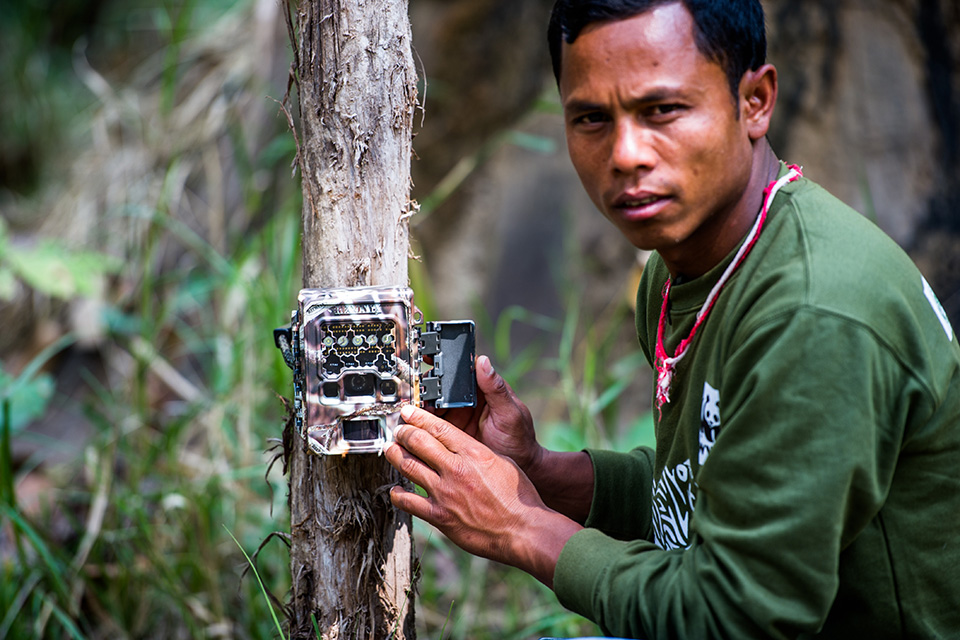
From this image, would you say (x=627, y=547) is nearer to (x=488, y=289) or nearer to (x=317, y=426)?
(x=317, y=426)

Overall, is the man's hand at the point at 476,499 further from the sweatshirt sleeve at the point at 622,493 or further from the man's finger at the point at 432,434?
the sweatshirt sleeve at the point at 622,493

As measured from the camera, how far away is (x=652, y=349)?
5.59 feet

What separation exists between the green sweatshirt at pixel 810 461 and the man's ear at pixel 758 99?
0.11m

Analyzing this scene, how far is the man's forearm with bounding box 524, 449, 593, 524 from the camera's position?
1.70m

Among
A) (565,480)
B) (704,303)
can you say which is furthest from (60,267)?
(704,303)

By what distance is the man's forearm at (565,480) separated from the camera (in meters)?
1.70

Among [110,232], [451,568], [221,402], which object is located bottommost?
[451,568]

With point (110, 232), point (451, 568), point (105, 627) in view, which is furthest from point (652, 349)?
point (110, 232)

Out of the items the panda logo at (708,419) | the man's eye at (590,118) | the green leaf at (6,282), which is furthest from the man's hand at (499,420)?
the green leaf at (6,282)

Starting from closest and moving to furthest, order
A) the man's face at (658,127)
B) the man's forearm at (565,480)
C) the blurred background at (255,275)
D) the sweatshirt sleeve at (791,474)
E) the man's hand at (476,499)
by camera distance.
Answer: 1. the sweatshirt sleeve at (791,474)
2. the man's face at (658,127)
3. the man's hand at (476,499)
4. the man's forearm at (565,480)
5. the blurred background at (255,275)

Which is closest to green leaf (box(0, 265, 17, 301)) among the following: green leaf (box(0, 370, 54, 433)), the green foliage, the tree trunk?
the green foliage

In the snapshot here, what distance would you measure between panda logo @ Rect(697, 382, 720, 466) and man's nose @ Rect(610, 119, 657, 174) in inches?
13.9

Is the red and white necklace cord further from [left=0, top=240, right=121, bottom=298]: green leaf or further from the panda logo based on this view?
[left=0, top=240, right=121, bottom=298]: green leaf

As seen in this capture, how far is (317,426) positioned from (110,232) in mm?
2664
